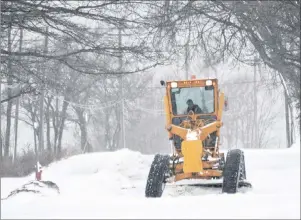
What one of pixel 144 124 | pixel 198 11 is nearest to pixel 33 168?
pixel 198 11

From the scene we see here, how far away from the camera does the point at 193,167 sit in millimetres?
9086

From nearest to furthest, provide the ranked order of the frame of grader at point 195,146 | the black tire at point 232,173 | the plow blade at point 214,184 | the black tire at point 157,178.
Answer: the black tire at point 232,173, the black tire at point 157,178, the frame of grader at point 195,146, the plow blade at point 214,184

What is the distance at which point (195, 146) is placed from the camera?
8.96 metres

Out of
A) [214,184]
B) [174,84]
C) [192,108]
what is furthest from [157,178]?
[174,84]

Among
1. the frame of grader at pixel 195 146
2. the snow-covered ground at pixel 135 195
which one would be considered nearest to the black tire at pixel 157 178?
the frame of grader at pixel 195 146

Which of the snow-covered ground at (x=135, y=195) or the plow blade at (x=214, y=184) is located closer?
the snow-covered ground at (x=135, y=195)

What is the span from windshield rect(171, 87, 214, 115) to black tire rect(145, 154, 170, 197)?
1.00m

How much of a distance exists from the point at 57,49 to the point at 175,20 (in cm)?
343

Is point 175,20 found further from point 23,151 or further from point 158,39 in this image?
point 23,151

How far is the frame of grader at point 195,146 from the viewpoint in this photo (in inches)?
353

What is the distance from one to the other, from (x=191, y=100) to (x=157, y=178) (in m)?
1.78

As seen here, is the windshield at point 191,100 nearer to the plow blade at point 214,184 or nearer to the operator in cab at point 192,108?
the operator in cab at point 192,108

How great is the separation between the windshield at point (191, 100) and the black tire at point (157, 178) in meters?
1.00

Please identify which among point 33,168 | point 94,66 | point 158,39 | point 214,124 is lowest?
point 33,168
